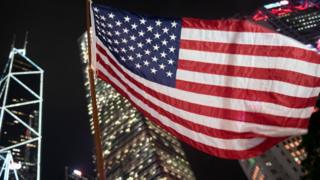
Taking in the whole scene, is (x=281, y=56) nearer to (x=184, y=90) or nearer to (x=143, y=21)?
(x=184, y=90)

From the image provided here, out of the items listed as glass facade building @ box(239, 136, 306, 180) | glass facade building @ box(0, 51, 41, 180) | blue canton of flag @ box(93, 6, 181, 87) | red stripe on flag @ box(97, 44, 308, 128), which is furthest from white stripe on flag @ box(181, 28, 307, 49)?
glass facade building @ box(0, 51, 41, 180)

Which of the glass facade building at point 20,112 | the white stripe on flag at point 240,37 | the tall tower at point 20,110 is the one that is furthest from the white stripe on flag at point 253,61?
the glass facade building at point 20,112

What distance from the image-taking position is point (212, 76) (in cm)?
1088

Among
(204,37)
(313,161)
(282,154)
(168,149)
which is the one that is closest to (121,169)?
(168,149)

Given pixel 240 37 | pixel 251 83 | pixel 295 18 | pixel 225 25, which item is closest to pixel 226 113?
pixel 251 83

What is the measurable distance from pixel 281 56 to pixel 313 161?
11.7 metres

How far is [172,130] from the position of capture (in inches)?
449

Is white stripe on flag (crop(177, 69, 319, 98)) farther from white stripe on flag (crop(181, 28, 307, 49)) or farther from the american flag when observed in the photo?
white stripe on flag (crop(181, 28, 307, 49))

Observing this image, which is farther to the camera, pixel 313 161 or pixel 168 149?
pixel 168 149

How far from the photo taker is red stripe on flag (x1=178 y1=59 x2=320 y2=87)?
10086 millimetres

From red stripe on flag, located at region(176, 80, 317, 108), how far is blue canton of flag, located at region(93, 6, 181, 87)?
548mm

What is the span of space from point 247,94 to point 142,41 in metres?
3.13

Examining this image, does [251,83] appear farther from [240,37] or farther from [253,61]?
[240,37]

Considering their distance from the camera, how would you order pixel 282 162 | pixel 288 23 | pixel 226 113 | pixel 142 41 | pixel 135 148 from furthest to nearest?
pixel 288 23, pixel 135 148, pixel 282 162, pixel 142 41, pixel 226 113
